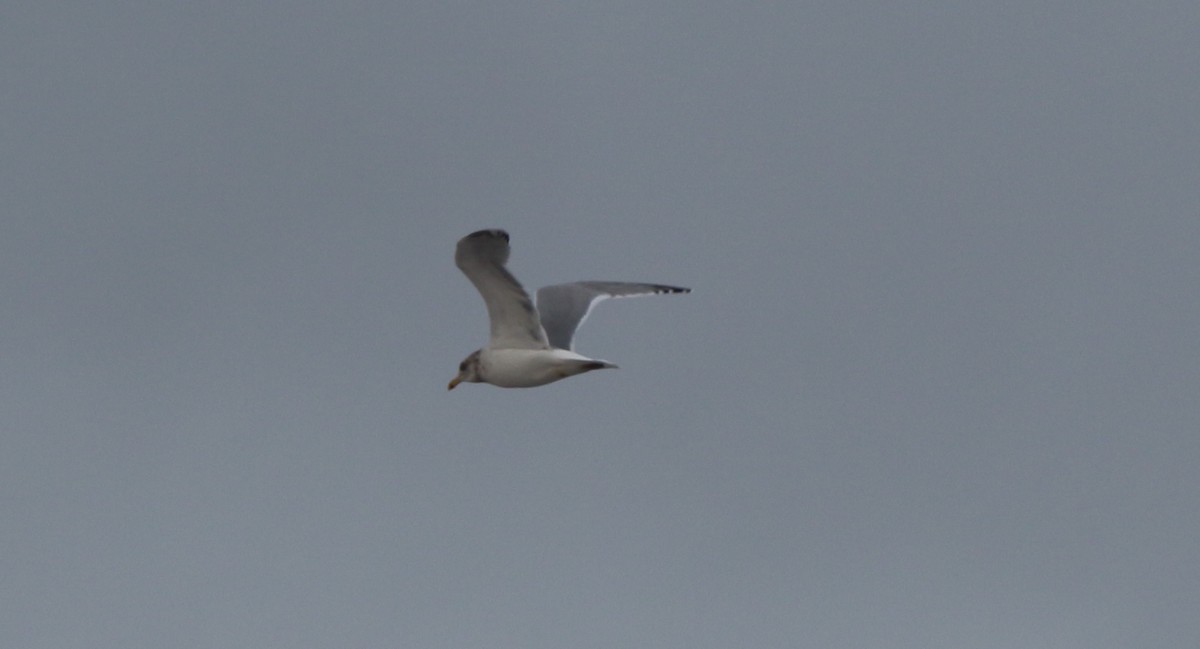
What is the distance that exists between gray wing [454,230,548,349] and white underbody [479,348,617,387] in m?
0.11

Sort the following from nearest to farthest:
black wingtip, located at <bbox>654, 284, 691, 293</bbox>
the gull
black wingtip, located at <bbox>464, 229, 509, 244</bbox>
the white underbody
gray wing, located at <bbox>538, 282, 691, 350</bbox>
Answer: black wingtip, located at <bbox>464, 229, 509, 244</bbox> < the gull < the white underbody < gray wing, located at <bbox>538, 282, 691, 350</bbox> < black wingtip, located at <bbox>654, 284, 691, 293</bbox>

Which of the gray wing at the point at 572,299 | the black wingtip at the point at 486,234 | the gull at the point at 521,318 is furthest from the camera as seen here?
the gray wing at the point at 572,299

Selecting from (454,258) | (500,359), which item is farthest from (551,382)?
(454,258)

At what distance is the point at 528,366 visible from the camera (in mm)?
20188

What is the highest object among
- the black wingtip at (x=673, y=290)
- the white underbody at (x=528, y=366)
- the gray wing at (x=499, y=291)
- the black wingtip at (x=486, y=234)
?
the black wingtip at (x=673, y=290)

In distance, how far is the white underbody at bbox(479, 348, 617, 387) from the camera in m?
19.8

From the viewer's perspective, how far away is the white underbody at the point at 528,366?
65.1 ft

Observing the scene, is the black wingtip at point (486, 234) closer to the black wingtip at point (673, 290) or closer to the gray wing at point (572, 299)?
the gray wing at point (572, 299)

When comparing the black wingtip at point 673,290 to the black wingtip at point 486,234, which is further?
the black wingtip at point 673,290

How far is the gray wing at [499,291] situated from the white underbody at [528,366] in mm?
107

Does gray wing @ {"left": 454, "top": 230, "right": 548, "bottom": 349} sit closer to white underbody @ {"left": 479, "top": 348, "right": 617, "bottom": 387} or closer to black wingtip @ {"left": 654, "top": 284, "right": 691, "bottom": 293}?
white underbody @ {"left": 479, "top": 348, "right": 617, "bottom": 387}

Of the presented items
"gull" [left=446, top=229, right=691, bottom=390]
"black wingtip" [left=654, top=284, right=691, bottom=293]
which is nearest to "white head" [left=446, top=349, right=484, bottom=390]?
"gull" [left=446, top=229, right=691, bottom=390]

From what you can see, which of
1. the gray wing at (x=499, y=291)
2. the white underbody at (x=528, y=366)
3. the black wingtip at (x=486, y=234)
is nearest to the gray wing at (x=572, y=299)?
the white underbody at (x=528, y=366)

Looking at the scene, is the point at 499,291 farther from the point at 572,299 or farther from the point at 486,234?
the point at 572,299
